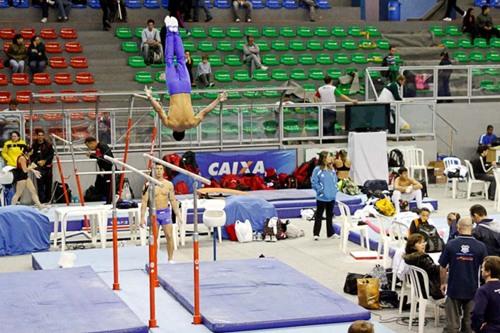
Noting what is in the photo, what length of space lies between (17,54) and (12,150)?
596 centimetres

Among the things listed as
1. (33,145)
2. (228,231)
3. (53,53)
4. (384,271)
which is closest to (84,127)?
(33,145)

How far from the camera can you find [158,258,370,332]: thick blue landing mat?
34.3 ft

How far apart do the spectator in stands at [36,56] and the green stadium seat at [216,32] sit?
4796 mm

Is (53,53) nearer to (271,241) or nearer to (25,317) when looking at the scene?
(271,241)

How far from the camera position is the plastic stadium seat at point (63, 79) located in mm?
23891

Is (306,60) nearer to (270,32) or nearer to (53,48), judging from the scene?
(270,32)

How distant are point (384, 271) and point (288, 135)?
31.1ft

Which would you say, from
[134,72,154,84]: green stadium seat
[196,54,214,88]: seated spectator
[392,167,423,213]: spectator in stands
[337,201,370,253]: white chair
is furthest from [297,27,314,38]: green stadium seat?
[337,201,370,253]: white chair

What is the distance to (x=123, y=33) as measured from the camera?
1023 inches

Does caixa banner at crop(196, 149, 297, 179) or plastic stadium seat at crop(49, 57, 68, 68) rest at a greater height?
plastic stadium seat at crop(49, 57, 68, 68)

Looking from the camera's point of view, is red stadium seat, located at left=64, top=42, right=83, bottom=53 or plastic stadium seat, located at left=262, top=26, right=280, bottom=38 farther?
plastic stadium seat, located at left=262, top=26, right=280, bottom=38

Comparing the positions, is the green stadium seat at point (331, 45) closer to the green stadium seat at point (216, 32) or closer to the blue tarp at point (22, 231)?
the green stadium seat at point (216, 32)

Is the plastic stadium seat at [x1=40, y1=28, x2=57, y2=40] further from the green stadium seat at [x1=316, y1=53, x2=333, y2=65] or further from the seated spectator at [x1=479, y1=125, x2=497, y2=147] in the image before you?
the seated spectator at [x1=479, y1=125, x2=497, y2=147]

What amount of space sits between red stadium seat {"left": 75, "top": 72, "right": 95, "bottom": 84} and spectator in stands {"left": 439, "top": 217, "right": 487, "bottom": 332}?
1562cm
